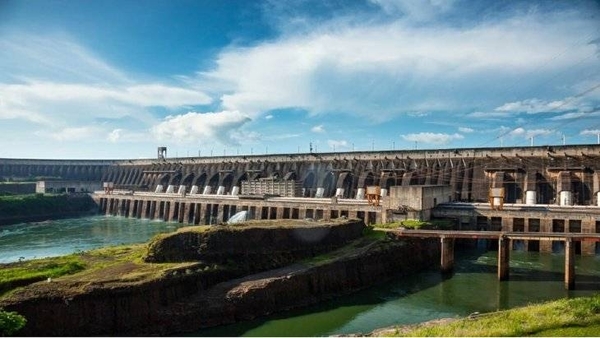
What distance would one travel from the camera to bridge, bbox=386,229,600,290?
2861 cm

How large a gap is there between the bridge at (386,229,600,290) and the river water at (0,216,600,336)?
789 mm

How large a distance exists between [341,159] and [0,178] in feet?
242

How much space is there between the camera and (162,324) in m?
21.4

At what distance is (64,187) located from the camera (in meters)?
82.7

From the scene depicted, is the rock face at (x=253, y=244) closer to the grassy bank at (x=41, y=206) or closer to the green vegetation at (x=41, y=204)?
the grassy bank at (x=41, y=206)

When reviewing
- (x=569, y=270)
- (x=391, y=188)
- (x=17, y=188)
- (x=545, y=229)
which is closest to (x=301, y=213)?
(x=391, y=188)

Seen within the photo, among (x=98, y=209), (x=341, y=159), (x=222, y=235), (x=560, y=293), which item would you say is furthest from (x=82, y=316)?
(x=98, y=209)

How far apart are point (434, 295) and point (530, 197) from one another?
86.9 feet

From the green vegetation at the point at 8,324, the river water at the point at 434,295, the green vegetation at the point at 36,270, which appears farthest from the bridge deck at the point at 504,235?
the green vegetation at the point at 8,324

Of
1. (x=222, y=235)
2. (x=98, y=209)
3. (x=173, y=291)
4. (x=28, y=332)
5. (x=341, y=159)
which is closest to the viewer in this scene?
(x=28, y=332)

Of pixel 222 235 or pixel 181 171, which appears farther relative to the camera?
pixel 181 171

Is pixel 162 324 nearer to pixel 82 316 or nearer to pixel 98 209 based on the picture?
pixel 82 316

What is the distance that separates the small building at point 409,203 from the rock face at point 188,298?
446 inches

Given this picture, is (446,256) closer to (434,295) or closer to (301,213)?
(434,295)
